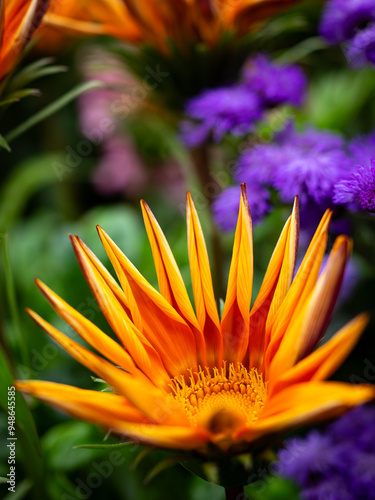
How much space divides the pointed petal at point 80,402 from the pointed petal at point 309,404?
0.21ft

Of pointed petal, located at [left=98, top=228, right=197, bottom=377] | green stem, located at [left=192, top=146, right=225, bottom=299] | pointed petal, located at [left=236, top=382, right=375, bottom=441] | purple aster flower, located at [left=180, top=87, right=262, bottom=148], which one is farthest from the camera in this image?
green stem, located at [left=192, top=146, right=225, bottom=299]

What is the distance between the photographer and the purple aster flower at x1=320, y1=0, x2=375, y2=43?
55 centimetres

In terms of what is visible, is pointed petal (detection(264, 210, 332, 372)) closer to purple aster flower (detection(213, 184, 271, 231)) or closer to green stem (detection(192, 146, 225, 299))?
purple aster flower (detection(213, 184, 271, 231))

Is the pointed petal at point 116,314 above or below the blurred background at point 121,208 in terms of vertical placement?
above

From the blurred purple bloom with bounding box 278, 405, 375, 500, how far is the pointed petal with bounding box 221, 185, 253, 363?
0.43ft

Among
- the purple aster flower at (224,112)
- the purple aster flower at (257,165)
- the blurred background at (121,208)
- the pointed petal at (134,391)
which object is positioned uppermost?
the pointed petal at (134,391)

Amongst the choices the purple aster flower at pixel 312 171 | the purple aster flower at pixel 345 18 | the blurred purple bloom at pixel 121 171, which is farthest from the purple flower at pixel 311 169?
the blurred purple bloom at pixel 121 171

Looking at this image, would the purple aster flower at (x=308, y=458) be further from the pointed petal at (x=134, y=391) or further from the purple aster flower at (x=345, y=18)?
the purple aster flower at (x=345, y=18)

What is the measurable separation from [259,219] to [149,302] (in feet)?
0.57

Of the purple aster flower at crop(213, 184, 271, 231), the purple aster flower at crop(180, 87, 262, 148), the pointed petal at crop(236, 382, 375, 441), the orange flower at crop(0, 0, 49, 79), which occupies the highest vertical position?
the orange flower at crop(0, 0, 49, 79)

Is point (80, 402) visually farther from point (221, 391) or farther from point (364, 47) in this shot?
point (364, 47)

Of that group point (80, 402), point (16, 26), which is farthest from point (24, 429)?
point (16, 26)

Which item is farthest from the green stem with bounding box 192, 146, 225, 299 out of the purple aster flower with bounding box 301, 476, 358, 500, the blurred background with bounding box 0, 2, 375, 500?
the purple aster flower with bounding box 301, 476, 358, 500

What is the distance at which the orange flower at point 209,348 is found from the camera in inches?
11.0
